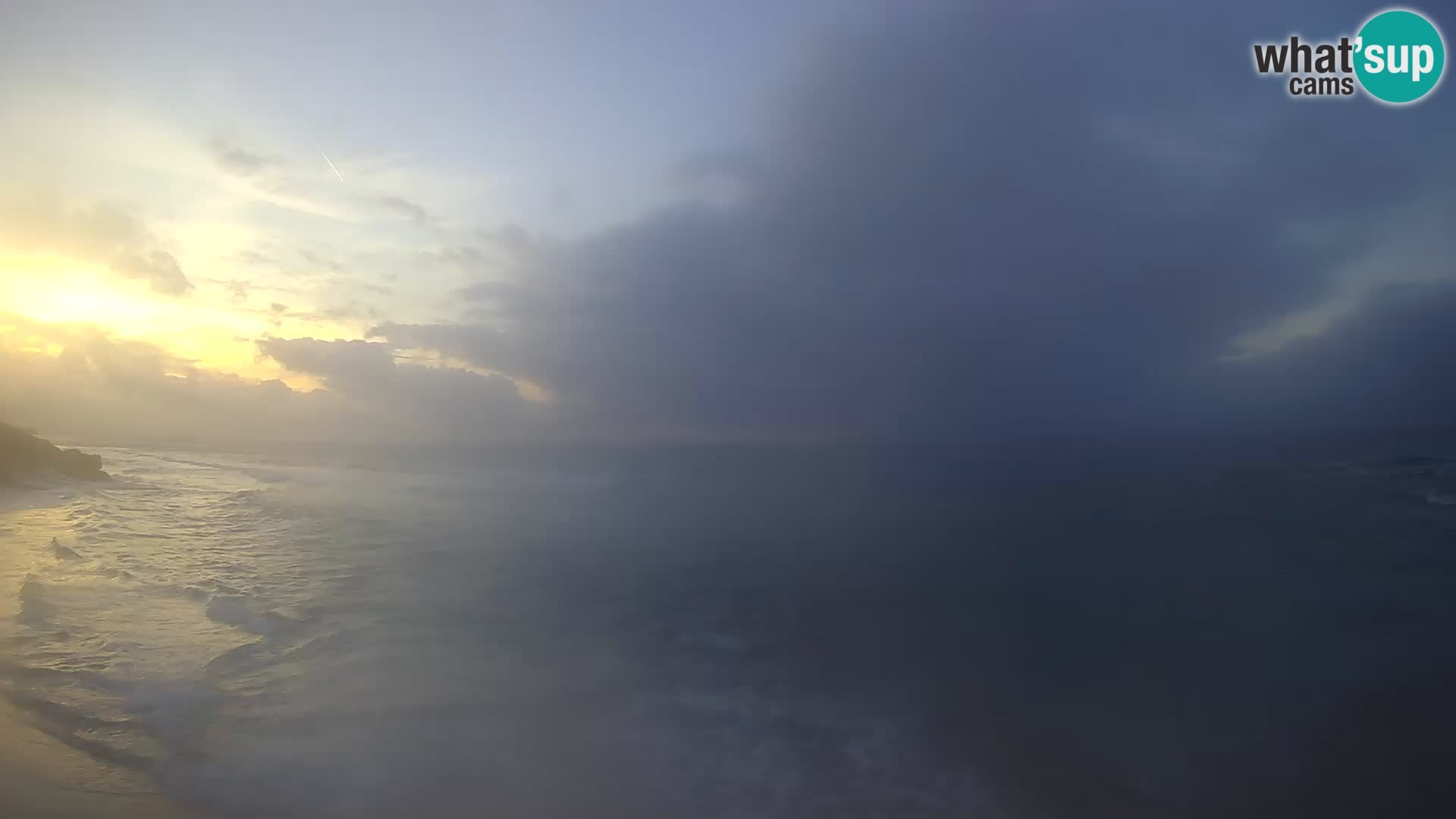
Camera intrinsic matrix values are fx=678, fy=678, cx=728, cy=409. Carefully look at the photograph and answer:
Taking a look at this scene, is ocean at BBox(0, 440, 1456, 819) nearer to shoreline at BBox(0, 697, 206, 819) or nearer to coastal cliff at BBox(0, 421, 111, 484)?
shoreline at BBox(0, 697, 206, 819)

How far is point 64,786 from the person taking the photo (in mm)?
7551

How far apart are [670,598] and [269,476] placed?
41120 mm

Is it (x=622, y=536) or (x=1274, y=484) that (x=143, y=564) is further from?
(x=1274, y=484)

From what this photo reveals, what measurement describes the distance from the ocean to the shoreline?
25 cm

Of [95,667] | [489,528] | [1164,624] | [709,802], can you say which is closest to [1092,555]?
[1164,624]

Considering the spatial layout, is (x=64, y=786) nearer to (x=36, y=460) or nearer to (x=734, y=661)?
→ (x=734, y=661)

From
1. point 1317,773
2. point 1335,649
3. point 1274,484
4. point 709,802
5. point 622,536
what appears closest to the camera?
point 709,802

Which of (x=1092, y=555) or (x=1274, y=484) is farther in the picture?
(x=1274, y=484)

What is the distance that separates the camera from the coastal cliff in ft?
96.8

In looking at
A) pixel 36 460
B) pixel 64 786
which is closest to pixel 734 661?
pixel 64 786

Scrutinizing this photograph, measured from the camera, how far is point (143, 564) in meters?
17.3

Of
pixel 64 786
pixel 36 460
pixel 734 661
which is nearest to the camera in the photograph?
pixel 64 786

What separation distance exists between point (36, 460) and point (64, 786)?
1352 inches

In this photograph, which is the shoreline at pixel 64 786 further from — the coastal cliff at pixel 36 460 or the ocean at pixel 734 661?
the coastal cliff at pixel 36 460
